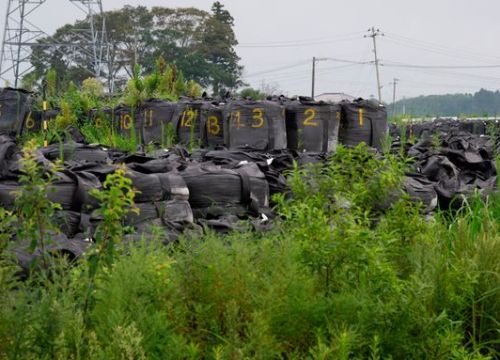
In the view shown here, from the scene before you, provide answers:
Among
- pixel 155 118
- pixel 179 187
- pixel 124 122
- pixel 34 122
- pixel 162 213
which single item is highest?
pixel 155 118

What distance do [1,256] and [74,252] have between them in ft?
4.66

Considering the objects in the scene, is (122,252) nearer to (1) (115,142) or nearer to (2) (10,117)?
(1) (115,142)

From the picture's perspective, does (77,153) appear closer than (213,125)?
Yes

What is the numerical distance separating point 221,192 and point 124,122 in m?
6.94

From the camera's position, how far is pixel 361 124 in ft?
33.2

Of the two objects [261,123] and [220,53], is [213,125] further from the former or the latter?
[220,53]

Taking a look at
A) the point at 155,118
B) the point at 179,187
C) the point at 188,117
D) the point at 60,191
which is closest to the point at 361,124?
the point at 188,117

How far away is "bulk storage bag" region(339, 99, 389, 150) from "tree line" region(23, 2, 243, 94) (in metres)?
35.7

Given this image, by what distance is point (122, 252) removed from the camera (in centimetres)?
330

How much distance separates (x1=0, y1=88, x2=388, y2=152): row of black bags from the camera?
9.35 meters

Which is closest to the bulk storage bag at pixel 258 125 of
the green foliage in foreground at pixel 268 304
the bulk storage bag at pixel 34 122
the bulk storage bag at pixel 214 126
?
the bulk storage bag at pixel 214 126

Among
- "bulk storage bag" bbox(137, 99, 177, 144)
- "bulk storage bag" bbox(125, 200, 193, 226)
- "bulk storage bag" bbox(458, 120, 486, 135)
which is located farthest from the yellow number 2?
"bulk storage bag" bbox(458, 120, 486, 135)

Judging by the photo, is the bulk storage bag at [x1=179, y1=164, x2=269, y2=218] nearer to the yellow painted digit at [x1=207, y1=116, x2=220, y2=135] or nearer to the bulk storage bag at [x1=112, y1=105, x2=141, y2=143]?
the yellow painted digit at [x1=207, y1=116, x2=220, y2=135]

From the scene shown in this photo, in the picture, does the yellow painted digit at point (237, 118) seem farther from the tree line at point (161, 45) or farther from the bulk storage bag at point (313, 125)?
the tree line at point (161, 45)
